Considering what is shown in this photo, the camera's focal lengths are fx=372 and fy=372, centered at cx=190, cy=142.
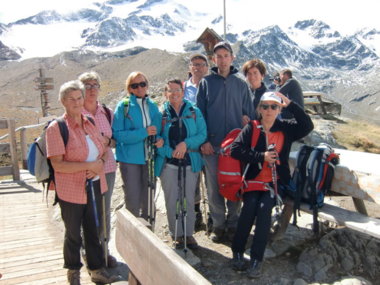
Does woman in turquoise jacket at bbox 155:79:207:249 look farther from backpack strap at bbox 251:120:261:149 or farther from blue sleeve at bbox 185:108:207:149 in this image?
backpack strap at bbox 251:120:261:149

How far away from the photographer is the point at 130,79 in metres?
4.57

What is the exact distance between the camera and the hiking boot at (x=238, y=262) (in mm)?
4124

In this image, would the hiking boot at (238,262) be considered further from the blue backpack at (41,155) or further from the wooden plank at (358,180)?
the blue backpack at (41,155)

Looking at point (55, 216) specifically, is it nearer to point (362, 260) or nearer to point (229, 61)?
point (229, 61)

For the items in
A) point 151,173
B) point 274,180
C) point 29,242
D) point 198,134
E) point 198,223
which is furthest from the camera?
point 29,242

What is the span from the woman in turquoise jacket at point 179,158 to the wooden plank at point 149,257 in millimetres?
1619

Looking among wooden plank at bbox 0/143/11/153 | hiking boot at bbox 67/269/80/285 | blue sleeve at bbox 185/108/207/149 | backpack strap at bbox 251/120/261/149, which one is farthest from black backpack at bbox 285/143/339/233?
wooden plank at bbox 0/143/11/153

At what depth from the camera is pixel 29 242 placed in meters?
5.82

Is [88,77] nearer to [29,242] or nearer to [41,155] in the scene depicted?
[41,155]

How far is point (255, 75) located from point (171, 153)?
1737 mm

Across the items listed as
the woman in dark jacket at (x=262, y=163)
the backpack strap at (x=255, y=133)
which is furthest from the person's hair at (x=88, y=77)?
the backpack strap at (x=255, y=133)

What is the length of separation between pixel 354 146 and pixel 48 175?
13.1m

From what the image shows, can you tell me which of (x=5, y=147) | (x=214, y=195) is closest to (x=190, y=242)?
(x=214, y=195)

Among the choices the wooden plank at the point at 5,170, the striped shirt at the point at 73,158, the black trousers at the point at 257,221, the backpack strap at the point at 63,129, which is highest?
the backpack strap at the point at 63,129
